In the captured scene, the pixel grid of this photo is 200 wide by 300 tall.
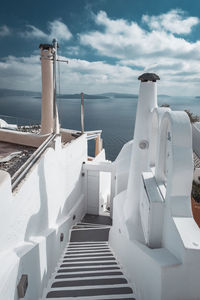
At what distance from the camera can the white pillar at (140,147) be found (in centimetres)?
718

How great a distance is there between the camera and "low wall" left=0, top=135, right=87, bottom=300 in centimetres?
400

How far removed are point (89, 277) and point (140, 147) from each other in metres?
4.32

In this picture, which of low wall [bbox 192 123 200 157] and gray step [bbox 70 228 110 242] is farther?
gray step [bbox 70 228 110 242]

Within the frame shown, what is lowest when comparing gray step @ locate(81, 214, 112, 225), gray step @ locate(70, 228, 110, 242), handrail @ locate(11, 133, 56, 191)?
gray step @ locate(70, 228, 110, 242)

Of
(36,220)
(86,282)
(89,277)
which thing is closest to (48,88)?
(36,220)

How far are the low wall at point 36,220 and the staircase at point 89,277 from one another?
0.42 m

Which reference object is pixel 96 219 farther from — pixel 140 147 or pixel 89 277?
pixel 140 147

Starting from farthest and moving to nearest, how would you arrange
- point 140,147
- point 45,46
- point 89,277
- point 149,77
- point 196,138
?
point 45,46 < point 140,147 < point 149,77 < point 196,138 < point 89,277

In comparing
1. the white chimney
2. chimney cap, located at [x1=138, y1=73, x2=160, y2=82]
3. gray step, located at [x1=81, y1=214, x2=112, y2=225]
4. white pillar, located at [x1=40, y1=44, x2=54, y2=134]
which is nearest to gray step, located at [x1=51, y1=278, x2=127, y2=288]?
chimney cap, located at [x1=138, y1=73, x2=160, y2=82]

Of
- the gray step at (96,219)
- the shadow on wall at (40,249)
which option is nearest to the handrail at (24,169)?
the shadow on wall at (40,249)

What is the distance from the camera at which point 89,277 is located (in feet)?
20.6

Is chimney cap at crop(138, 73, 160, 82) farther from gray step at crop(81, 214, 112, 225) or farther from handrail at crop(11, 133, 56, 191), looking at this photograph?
gray step at crop(81, 214, 112, 225)

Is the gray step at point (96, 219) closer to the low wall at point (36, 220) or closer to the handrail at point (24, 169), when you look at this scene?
the low wall at point (36, 220)

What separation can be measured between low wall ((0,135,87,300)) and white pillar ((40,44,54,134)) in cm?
222
